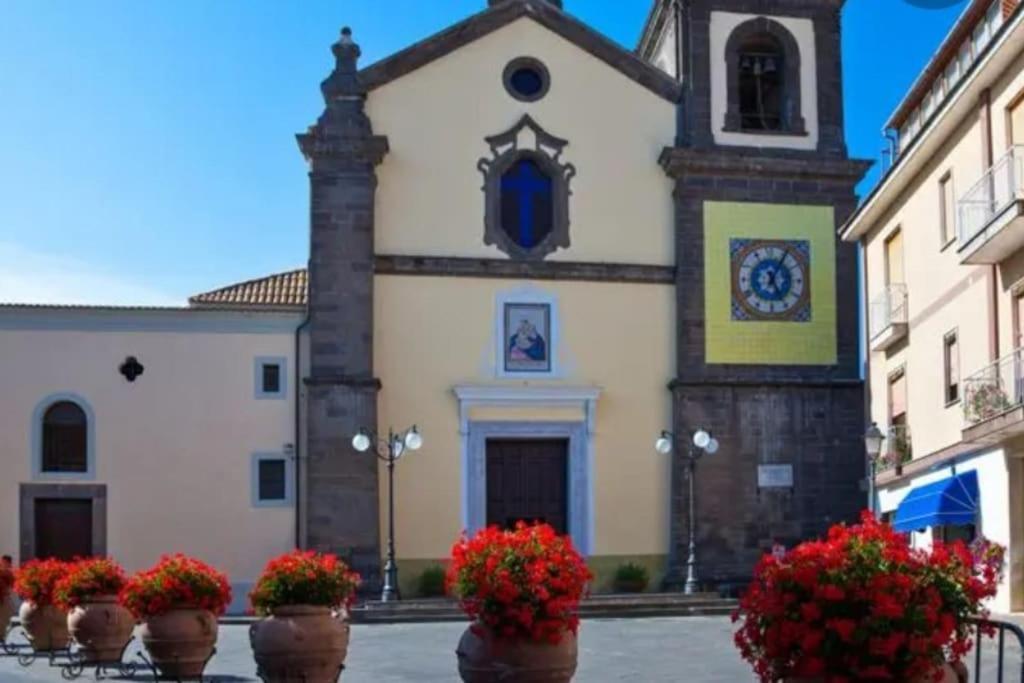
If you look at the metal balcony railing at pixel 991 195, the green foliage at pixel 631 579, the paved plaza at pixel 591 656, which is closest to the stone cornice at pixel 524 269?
the green foliage at pixel 631 579

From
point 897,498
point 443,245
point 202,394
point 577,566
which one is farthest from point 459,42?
point 577,566

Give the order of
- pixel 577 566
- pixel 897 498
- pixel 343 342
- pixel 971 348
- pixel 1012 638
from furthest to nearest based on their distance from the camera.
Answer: pixel 343 342 → pixel 897 498 → pixel 971 348 → pixel 1012 638 → pixel 577 566

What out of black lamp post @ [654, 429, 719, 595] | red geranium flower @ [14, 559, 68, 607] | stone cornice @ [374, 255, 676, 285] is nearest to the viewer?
red geranium flower @ [14, 559, 68, 607]

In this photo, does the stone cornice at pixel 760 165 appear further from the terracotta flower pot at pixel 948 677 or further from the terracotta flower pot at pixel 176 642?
the terracotta flower pot at pixel 948 677

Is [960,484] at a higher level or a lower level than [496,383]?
lower

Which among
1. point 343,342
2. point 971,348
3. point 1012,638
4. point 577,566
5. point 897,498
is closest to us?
point 577,566

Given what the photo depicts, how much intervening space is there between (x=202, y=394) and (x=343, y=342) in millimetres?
2868

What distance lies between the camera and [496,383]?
31.6 m

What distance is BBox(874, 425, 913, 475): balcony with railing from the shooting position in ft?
92.7

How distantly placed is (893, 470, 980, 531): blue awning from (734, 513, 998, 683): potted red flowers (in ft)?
53.5

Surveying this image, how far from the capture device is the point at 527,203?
106 ft

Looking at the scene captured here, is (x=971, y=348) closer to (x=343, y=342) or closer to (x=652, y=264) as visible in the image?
(x=652, y=264)

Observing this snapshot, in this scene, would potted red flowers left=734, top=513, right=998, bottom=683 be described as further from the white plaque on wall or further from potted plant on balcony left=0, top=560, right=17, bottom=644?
the white plaque on wall

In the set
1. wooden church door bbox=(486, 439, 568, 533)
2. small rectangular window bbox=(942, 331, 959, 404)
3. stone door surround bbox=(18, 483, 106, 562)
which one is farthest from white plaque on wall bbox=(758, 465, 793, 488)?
stone door surround bbox=(18, 483, 106, 562)
